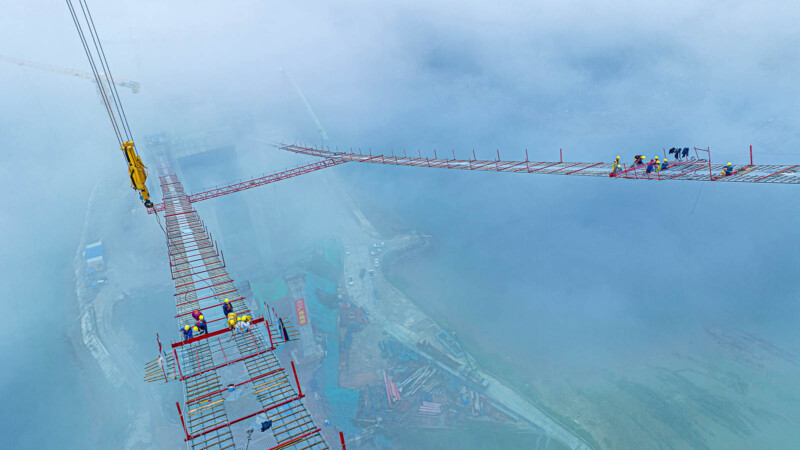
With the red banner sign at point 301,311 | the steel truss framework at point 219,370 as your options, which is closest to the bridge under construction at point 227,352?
the steel truss framework at point 219,370

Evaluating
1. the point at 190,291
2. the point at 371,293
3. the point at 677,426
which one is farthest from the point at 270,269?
the point at 677,426

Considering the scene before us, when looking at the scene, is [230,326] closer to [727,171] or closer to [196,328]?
[196,328]

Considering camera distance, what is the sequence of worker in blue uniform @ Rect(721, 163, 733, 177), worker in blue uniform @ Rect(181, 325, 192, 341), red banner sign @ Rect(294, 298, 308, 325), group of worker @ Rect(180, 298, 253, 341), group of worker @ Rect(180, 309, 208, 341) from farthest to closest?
1. red banner sign @ Rect(294, 298, 308, 325)
2. worker in blue uniform @ Rect(721, 163, 733, 177)
3. group of worker @ Rect(180, 309, 208, 341)
4. worker in blue uniform @ Rect(181, 325, 192, 341)
5. group of worker @ Rect(180, 298, 253, 341)

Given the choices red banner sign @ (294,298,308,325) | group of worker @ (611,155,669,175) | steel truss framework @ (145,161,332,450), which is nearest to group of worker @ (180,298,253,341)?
steel truss framework @ (145,161,332,450)

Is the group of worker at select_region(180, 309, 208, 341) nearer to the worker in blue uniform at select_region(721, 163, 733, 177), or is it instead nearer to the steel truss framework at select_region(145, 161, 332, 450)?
the steel truss framework at select_region(145, 161, 332, 450)

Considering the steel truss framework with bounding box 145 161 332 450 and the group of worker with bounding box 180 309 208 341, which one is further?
the group of worker with bounding box 180 309 208 341

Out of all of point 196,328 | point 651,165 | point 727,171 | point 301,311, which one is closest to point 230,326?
point 196,328

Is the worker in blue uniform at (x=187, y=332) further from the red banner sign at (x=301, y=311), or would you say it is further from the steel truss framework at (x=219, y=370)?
the red banner sign at (x=301, y=311)

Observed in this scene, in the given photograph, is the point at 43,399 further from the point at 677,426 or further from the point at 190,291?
the point at 677,426
